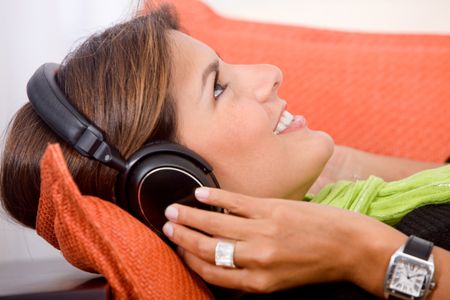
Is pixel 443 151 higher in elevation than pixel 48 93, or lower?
lower

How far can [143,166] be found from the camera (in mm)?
793

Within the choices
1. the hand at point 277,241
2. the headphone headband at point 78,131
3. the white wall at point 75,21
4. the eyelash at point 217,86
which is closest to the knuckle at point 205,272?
the hand at point 277,241

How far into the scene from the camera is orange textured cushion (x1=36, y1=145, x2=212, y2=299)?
72cm

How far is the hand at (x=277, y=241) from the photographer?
29.1 inches

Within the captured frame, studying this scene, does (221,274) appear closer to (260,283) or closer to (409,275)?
(260,283)

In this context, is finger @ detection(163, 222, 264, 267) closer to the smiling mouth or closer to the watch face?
the watch face

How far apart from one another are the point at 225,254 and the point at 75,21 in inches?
49.0

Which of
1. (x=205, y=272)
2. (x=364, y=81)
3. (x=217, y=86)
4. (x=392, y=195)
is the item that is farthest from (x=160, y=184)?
(x=364, y=81)

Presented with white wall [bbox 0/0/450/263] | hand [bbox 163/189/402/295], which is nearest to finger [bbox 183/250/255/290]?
hand [bbox 163/189/402/295]

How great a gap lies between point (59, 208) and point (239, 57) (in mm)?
973

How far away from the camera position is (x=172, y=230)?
0.79m

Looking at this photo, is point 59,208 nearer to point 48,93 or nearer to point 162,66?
point 48,93

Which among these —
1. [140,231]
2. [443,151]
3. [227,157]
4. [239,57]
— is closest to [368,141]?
[443,151]

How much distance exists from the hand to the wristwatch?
0.01 m
